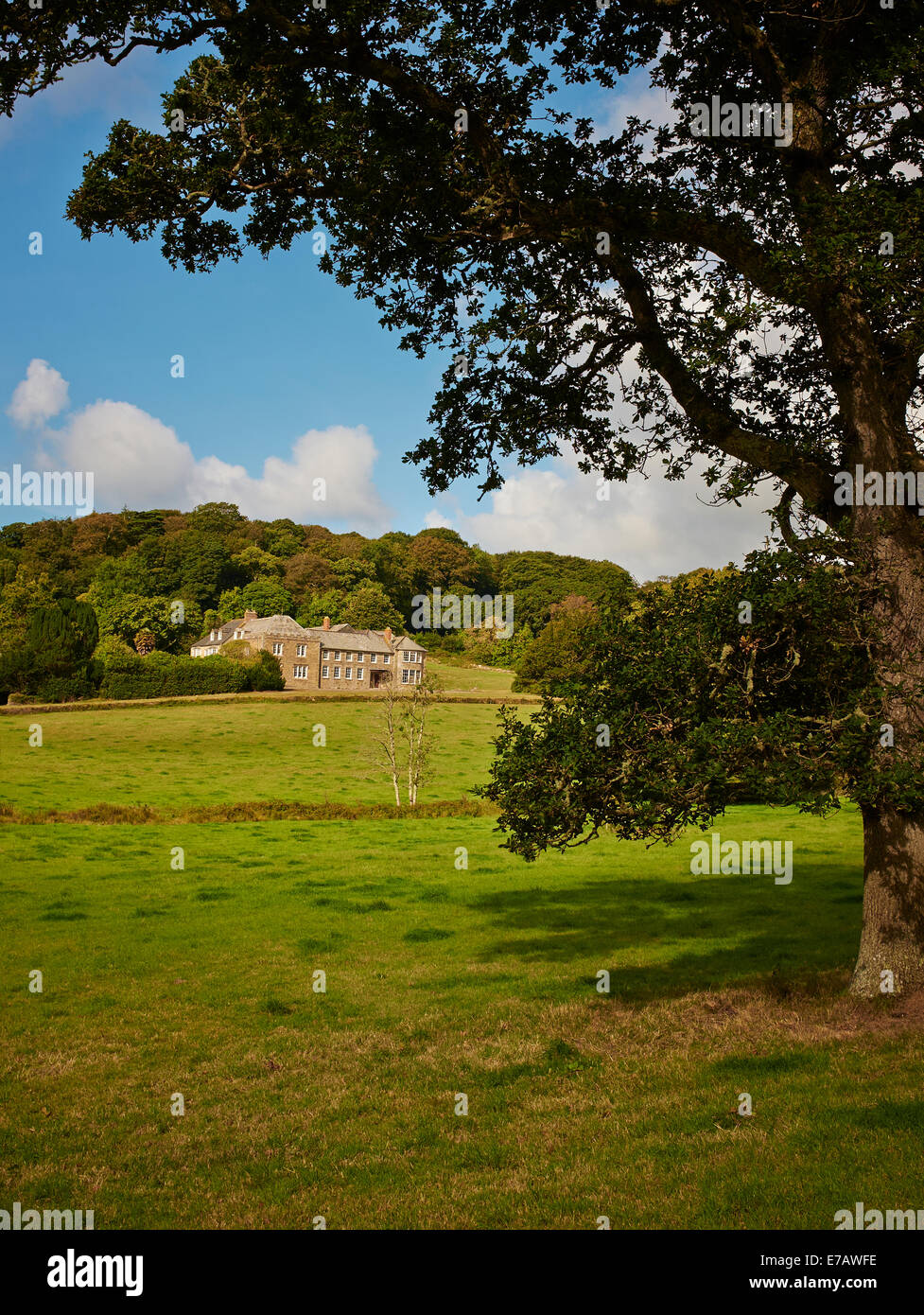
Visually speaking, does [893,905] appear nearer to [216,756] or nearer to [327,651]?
[216,756]

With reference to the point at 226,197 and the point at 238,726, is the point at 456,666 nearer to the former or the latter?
the point at 238,726

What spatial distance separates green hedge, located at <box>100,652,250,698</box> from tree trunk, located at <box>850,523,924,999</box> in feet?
236

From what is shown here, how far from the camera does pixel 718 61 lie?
39.7 feet

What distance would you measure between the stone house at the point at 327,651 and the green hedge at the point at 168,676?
7304mm

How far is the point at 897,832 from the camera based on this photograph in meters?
10.3

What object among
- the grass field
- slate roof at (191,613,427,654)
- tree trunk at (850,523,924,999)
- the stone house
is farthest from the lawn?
tree trunk at (850,523,924,999)

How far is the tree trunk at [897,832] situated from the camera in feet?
31.8

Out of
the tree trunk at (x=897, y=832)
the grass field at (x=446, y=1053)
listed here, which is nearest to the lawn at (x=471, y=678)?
the grass field at (x=446, y=1053)

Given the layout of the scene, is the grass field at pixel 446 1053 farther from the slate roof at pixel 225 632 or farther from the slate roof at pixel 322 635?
the slate roof at pixel 225 632

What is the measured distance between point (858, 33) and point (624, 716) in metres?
8.85

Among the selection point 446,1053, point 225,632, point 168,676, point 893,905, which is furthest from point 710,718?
point 225,632

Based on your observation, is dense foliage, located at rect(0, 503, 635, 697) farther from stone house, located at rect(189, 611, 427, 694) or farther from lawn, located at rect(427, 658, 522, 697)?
stone house, located at rect(189, 611, 427, 694)
